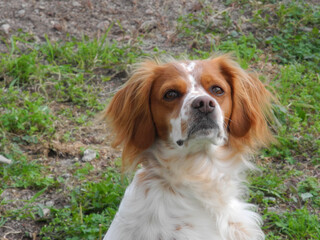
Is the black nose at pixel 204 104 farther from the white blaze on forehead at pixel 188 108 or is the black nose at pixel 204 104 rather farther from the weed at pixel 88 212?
the weed at pixel 88 212

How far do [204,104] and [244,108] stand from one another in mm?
597

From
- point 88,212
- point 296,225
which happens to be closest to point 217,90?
point 296,225

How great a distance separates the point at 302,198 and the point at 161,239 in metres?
1.80

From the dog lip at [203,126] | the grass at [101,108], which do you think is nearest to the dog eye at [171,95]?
the dog lip at [203,126]

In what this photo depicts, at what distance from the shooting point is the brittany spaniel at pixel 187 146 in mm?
3176

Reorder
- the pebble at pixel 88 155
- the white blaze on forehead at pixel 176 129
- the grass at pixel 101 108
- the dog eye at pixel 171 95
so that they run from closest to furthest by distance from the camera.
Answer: the white blaze on forehead at pixel 176 129 → the dog eye at pixel 171 95 → the grass at pixel 101 108 → the pebble at pixel 88 155

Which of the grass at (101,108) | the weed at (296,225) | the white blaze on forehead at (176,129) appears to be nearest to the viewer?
the white blaze on forehead at (176,129)

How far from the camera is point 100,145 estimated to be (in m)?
5.24

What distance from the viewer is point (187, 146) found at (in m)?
3.30

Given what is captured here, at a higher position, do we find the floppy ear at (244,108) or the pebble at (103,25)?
the floppy ear at (244,108)

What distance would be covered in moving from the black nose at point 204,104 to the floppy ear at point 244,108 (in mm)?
426

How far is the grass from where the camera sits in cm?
→ 435

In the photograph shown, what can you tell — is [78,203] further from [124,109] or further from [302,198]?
[302,198]

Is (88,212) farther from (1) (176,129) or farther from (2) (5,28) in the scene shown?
(2) (5,28)
